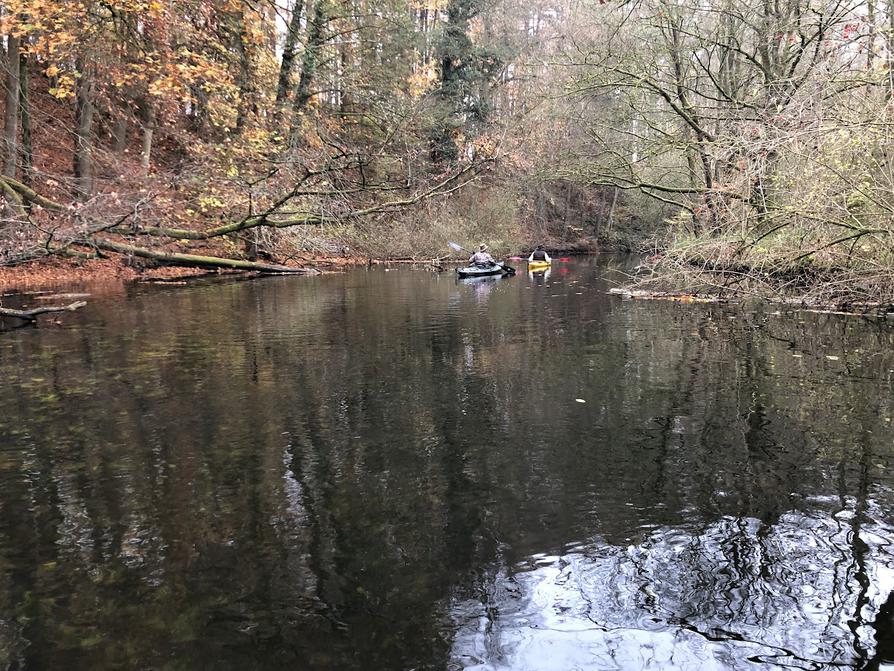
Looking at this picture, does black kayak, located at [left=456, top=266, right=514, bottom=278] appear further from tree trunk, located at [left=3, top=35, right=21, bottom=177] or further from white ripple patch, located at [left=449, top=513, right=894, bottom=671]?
white ripple patch, located at [left=449, top=513, right=894, bottom=671]

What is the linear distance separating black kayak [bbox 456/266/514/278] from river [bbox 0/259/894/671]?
13584mm

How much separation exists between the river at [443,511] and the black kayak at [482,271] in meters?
13.6

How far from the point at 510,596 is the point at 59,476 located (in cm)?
343

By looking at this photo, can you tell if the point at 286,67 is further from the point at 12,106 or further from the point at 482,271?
the point at 482,271

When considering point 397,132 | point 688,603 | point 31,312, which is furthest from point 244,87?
point 688,603

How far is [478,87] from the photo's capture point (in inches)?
1393

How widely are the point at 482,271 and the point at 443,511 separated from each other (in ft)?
62.0

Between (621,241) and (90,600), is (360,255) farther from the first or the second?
(90,600)

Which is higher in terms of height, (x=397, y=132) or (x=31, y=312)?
(x=397, y=132)

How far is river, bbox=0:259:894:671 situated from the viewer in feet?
9.55

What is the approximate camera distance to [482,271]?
74.4 ft

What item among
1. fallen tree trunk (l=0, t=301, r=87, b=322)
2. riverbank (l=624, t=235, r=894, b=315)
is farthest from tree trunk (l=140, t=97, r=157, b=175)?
riverbank (l=624, t=235, r=894, b=315)

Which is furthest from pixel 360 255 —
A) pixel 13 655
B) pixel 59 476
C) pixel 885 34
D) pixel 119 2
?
pixel 13 655

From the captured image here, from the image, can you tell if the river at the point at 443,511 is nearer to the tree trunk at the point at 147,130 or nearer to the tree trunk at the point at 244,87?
the tree trunk at the point at 244,87
